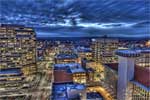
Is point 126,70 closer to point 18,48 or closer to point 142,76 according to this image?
point 142,76

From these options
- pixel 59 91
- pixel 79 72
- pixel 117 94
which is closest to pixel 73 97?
pixel 59 91

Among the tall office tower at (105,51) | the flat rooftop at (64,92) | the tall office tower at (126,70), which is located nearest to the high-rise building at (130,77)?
the tall office tower at (126,70)

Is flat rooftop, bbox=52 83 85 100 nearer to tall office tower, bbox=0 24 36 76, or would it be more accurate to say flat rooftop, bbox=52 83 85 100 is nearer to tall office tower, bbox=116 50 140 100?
tall office tower, bbox=116 50 140 100

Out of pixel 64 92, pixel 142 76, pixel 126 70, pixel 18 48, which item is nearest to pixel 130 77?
pixel 126 70

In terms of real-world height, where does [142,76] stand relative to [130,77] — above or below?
above

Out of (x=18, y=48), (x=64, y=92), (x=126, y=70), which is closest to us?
(x=64, y=92)

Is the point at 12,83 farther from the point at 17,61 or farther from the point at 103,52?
the point at 103,52

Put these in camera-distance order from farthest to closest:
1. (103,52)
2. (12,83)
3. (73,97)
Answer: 1. (103,52)
2. (12,83)
3. (73,97)
